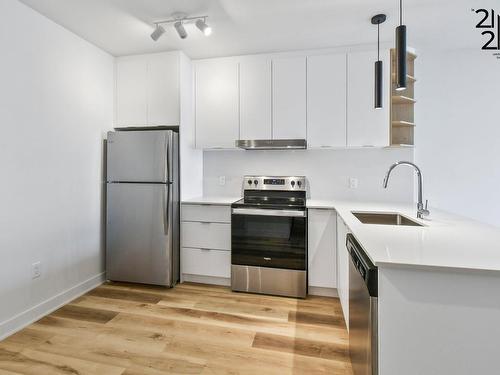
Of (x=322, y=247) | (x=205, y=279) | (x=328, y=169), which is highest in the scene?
(x=328, y=169)

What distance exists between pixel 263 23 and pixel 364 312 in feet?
7.73

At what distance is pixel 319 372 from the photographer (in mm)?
1740

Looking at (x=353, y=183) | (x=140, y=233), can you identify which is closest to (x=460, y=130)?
(x=353, y=183)

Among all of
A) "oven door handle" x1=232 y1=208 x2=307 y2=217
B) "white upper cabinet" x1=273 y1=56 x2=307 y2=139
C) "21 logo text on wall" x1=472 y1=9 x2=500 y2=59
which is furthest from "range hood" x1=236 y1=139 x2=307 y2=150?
"21 logo text on wall" x1=472 y1=9 x2=500 y2=59

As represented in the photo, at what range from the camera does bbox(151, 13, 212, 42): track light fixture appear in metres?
2.36

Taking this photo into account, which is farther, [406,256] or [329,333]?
[329,333]

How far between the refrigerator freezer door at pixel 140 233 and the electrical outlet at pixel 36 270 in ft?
2.31

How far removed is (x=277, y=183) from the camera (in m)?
3.29

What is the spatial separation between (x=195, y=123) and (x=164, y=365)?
7.77ft

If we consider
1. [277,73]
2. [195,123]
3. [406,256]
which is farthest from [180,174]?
[406,256]

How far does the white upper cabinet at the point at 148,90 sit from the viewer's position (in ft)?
9.98

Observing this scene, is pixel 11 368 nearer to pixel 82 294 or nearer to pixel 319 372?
pixel 82 294

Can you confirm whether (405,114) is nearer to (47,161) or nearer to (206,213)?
(206,213)

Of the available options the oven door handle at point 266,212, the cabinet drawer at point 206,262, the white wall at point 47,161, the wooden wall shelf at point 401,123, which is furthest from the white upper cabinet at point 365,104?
the white wall at point 47,161
